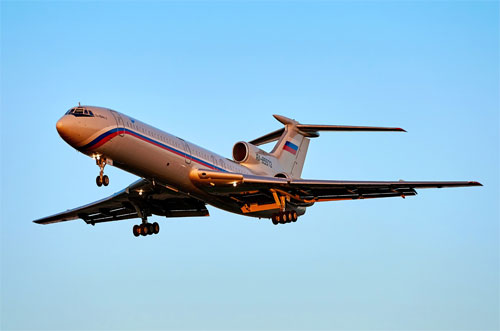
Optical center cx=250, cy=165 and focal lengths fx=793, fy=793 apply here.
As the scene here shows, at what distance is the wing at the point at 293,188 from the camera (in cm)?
2852

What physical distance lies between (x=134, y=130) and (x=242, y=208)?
260 inches

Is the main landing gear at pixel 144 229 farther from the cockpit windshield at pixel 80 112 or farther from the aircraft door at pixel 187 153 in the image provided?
the cockpit windshield at pixel 80 112

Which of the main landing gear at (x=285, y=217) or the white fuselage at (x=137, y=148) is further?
the main landing gear at (x=285, y=217)

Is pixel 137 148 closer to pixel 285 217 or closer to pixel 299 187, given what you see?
pixel 299 187

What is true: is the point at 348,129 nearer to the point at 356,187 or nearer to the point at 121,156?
the point at 356,187

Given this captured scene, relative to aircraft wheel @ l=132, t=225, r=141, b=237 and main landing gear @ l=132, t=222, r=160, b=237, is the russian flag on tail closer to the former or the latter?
main landing gear @ l=132, t=222, r=160, b=237

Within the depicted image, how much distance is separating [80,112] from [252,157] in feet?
26.7

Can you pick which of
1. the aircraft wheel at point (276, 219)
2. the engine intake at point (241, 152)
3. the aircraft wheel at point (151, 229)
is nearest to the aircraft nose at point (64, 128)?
the aircraft wheel at point (151, 229)

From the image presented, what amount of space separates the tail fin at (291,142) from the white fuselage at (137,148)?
4.98 metres

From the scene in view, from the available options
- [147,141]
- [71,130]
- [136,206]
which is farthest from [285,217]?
[71,130]

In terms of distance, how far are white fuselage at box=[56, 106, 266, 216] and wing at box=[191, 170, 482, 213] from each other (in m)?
0.67

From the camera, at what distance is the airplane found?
85.8 feet

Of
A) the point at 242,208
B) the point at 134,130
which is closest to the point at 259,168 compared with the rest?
the point at 242,208

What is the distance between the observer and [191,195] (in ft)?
97.1
